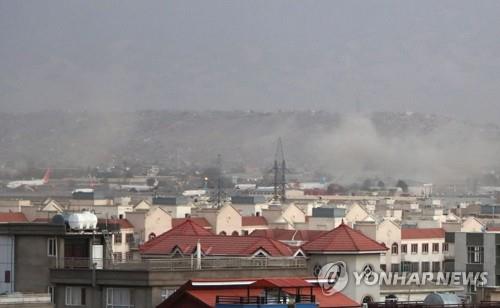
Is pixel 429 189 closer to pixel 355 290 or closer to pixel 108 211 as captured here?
pixel 108 211

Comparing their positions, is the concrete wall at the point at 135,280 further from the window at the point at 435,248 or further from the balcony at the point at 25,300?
the window at the point at 435,248

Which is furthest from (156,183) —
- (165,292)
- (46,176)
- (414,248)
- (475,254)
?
(165,292)

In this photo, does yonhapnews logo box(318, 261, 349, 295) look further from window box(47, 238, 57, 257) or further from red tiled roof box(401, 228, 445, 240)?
red tiled roof box(401, 228, 445, 240)

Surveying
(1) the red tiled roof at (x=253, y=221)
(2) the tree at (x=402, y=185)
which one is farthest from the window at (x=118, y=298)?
(2) the tree at (x=402, y=185)

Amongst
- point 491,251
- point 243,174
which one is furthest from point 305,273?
point 243,174

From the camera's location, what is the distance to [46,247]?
2912 cm

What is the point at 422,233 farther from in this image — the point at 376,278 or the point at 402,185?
the point at 402,185

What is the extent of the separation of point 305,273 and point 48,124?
160m

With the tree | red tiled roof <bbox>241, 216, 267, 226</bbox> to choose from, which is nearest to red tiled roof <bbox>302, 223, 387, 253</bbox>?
red tiled roof <bbox>241, 216, 267, 226</bbox>

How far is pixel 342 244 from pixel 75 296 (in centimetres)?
545

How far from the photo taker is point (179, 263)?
2788 centimetres

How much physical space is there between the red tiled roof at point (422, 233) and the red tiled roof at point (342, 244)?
34155 mm

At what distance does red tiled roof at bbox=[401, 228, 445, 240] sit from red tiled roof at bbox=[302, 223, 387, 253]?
34155 millimetres

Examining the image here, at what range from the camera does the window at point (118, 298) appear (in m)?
26.7
